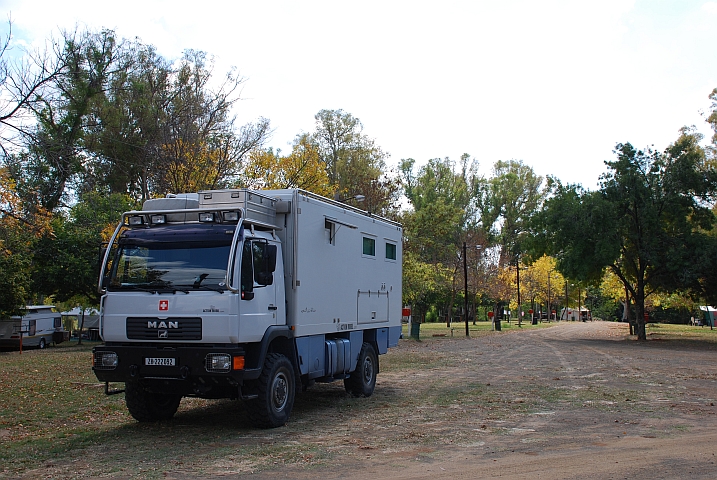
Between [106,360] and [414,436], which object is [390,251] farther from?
[106,360]

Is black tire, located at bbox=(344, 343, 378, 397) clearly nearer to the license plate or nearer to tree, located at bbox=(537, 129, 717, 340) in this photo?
the license plate

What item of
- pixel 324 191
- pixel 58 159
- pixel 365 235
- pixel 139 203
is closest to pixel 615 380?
pixel 365 235

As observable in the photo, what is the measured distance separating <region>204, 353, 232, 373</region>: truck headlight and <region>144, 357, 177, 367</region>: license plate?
0.49 meters

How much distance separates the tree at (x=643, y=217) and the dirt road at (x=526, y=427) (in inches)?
628

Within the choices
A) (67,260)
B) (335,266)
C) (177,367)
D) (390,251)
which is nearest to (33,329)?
(67,260)

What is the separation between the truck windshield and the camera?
9312mm

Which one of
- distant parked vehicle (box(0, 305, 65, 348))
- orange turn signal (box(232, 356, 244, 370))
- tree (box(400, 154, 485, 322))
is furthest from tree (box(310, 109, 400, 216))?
orange turn signal (box(232, 356, 244, 370))

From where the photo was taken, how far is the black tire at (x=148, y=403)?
1016 centimetres

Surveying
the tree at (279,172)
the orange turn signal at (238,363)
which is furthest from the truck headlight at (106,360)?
Result: the tree at (279,172)

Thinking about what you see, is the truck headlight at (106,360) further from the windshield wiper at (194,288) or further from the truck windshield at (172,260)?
the windshield wiper at (194,288)

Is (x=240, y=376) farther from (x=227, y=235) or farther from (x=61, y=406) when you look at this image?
(x=61, y=406)

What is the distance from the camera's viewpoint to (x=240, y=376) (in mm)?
9078

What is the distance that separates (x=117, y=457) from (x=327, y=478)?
9.14ft

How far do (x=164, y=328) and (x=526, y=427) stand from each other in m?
5.49
